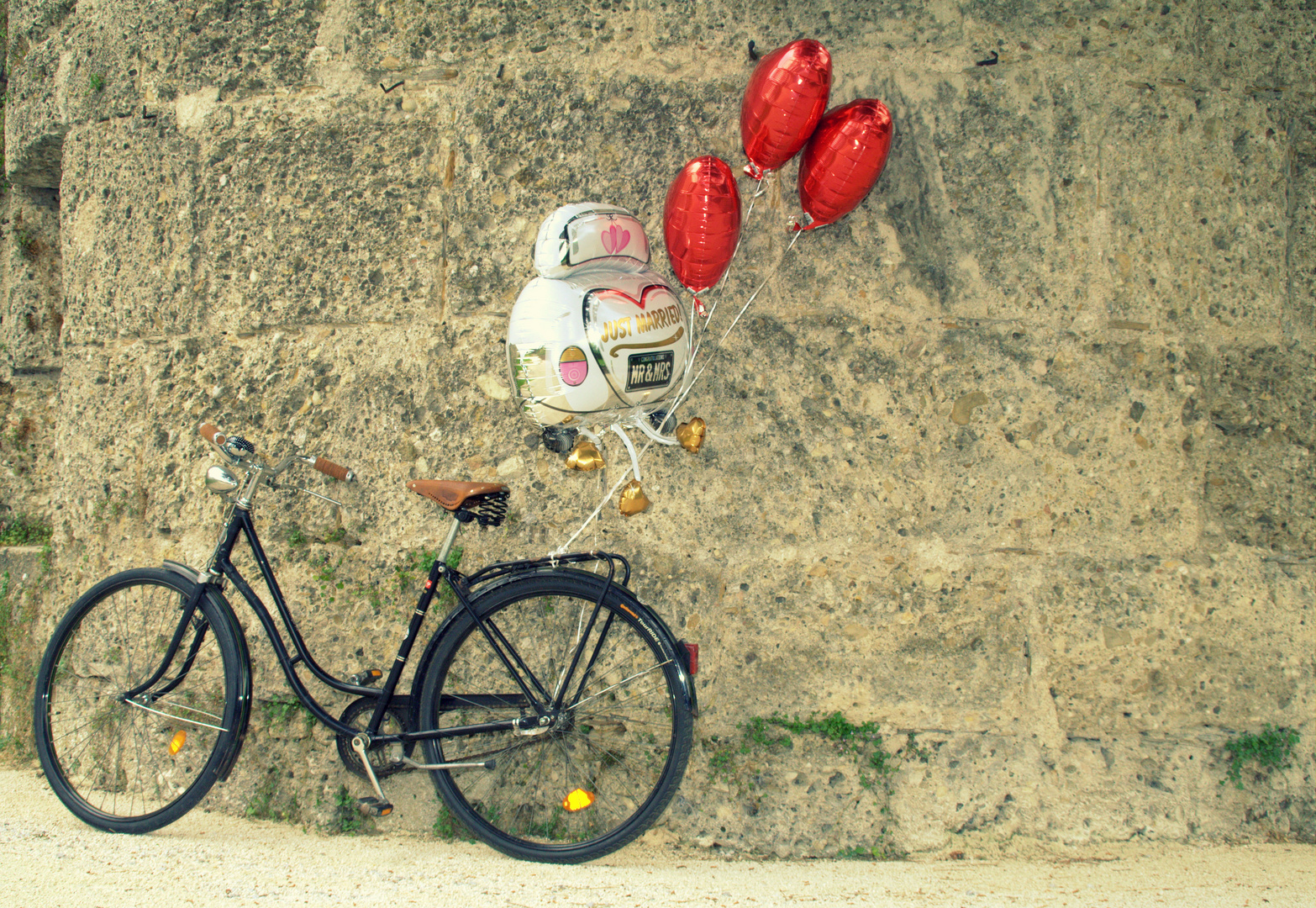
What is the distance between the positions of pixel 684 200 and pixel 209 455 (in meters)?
1.96

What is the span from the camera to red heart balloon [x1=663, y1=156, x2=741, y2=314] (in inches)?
80.4

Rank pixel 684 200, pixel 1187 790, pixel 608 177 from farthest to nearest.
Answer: pixel 608 177, pixel 1187 790, pixel 684 200

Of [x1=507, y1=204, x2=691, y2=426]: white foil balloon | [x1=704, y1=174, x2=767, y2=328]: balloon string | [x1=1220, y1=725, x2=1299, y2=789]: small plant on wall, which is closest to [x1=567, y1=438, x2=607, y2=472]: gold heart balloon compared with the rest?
[x1=507, y1=204, x2=691, y2=426]: white foil balloon

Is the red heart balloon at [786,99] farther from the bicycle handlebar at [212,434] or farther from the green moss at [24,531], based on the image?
the green moss at [24,531]

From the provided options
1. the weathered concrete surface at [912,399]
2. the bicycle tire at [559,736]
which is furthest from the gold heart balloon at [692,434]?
the bicycle tire at [559,736]

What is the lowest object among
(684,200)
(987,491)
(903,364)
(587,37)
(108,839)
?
(108,839)

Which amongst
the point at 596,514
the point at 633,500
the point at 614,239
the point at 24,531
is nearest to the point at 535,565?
the point at 596,514

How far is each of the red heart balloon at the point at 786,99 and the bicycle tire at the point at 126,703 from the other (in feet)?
7.16

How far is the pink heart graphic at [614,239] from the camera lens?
206cm

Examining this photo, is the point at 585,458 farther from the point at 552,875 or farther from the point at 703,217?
the point at 552,875

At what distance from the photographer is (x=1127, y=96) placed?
2.36 m

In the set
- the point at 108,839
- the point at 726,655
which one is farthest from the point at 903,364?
the point at 108,839

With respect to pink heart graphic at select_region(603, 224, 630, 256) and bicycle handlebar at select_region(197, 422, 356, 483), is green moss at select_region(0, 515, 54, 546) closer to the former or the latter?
bicycle handlebar at select_region(197, 422, 356, 483)

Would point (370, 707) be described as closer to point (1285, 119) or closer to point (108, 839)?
point (108, 839)
